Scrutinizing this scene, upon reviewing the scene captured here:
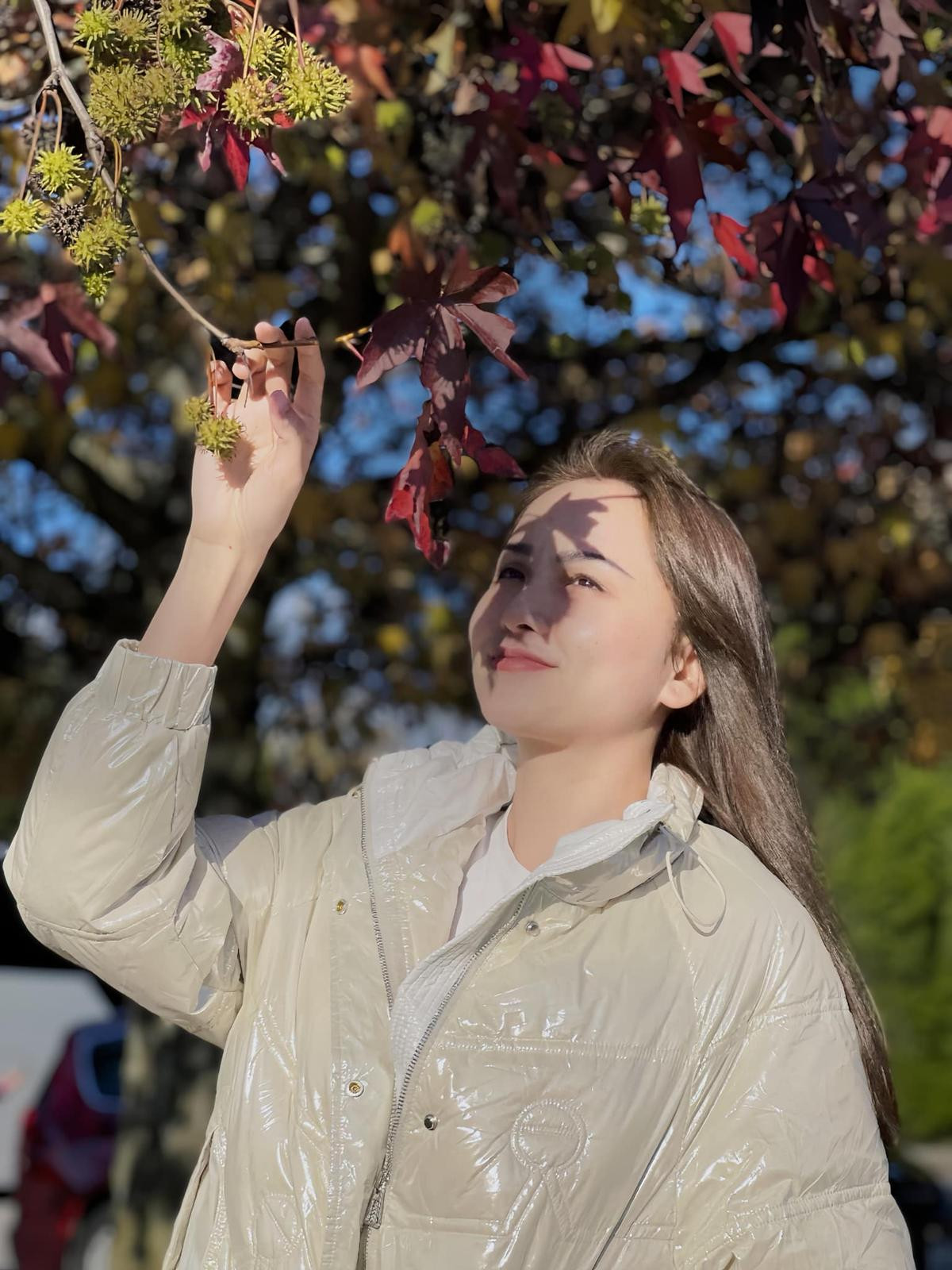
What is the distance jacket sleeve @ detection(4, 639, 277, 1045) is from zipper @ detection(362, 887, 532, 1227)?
10.4 inches

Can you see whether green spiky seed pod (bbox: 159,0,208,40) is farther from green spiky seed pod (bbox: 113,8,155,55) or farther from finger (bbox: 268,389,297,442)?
finger (bbox: 268,389,297,442)

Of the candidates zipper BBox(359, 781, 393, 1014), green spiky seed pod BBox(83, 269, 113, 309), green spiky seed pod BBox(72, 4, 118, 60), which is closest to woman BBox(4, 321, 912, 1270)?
zipper BBox(359, 781, 393, 1014)

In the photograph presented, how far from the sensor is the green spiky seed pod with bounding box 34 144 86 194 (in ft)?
4.03

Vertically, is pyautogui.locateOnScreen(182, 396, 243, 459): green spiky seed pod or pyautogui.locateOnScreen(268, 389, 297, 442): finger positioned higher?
pyautogui.locateOnScreen(182, 396, 243, 459): green spiky seed pod

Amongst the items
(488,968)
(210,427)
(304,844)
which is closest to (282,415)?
(210,427)

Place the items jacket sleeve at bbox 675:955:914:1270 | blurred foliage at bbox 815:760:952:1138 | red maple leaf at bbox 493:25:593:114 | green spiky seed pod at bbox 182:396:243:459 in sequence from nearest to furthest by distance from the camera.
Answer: green spiky seed pod at bbox 182:396:243:459
jacket sleeve at bbox 675:955:914:1270
red maple leaf at bbox 493:25:593:114
blurred foliage at bbox 815:760:952:1138

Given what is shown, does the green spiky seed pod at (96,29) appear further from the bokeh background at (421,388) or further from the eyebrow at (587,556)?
the eyebrow at (587,556)

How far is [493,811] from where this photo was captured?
75.2 inches

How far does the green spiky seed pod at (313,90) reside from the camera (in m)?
1.22

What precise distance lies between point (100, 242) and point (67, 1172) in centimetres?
402

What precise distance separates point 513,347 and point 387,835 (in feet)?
6.77

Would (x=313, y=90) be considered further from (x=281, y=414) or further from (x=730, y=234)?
(x=730, y=234)

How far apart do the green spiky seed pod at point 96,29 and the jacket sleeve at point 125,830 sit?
578 millimetres

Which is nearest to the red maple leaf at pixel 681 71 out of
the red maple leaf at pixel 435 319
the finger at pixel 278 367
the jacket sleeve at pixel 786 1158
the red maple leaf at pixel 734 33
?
the red maple leaf at pixel 734 33
